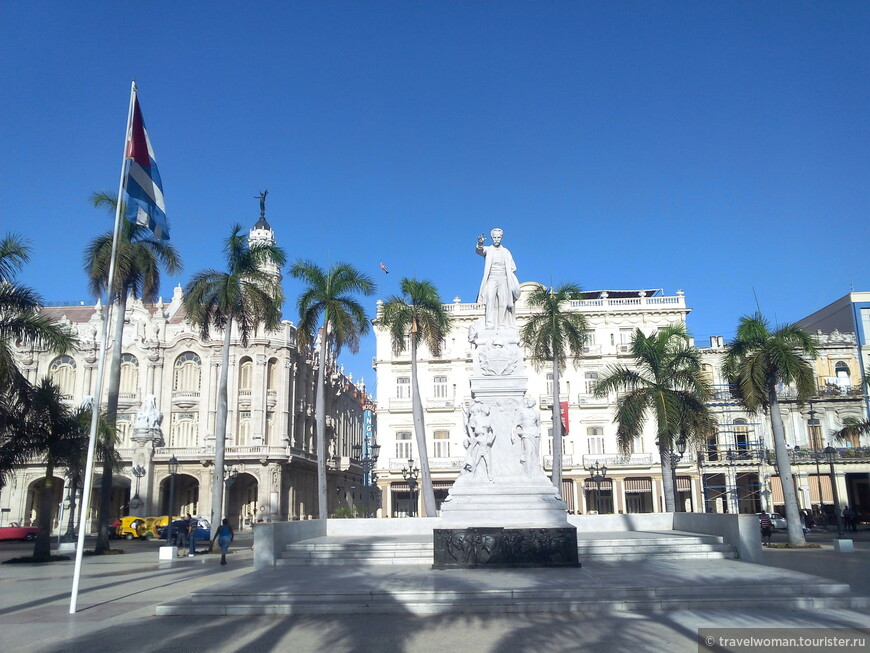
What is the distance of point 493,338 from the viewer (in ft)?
58.1

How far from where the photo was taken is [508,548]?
14344 millimetres

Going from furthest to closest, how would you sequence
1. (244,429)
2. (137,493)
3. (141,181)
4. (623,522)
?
(244,429) < (137,493) < (623,522) < (141,181)

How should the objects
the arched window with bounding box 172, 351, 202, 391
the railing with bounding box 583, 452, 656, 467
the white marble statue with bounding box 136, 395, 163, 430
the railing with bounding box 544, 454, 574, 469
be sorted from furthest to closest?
the arched window with bounding box 172, 351, 202, 391 < the railing with bounding box 544, 454, 574, 469 < the railing with bounding box 583, 452, 656, 467 < the white marble statue with bounding box 136, 395, 163, 430

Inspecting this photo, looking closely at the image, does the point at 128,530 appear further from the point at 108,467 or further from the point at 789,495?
the point at 789,495

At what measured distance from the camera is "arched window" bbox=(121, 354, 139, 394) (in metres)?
55.5

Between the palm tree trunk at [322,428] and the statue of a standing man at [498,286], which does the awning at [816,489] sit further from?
the statue of a standing man at [498,286]

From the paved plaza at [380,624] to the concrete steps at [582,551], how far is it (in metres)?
1.34

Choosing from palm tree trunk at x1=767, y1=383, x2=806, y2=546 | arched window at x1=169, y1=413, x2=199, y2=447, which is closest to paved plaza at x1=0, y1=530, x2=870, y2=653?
palm tree trunk at x1=767, y1=383, x2=806, y2=546

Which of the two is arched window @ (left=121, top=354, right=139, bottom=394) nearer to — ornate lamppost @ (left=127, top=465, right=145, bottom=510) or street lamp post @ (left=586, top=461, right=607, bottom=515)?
ornate lamppost @ (left=127, top=465, right=145, bottom=510)

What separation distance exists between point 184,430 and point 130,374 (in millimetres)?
6322

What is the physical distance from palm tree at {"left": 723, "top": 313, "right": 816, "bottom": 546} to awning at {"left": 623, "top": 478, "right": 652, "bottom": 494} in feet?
79.5

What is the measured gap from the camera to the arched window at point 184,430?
54531 mm

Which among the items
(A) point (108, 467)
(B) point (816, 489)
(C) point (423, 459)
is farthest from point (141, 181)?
(B) point (816, 489)

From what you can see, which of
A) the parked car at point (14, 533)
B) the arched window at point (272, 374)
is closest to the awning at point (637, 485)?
the arched window at point (272, 374)
